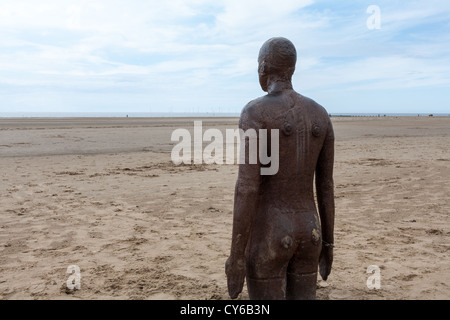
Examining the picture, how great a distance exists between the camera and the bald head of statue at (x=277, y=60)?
2787 mm

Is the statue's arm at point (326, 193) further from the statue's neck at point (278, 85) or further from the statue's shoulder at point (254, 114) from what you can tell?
the statue's shoulder at point (254, 114)

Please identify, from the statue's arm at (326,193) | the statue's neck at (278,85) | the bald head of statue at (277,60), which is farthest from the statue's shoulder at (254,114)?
the statue's arm at (326,193)

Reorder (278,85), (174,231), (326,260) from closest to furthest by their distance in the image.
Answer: (278,85) → (326,260) → (174,231)

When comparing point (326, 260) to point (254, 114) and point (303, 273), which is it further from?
point (254, 114)

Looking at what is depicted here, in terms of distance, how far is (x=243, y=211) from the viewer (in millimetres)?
2594

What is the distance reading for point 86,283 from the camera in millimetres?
4008

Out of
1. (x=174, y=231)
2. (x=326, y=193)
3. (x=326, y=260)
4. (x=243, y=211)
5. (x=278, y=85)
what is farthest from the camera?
(x=174, y=231)

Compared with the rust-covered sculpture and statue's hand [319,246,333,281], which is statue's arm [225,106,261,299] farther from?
statue's hand [319,246,333,281]

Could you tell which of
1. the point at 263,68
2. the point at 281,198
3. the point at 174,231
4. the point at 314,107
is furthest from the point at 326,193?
the point at 174,231

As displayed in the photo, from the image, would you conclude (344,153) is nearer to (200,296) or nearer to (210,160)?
(210,160)

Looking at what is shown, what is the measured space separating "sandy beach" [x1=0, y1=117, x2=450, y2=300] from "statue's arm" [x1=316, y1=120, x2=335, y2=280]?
2.83 ft

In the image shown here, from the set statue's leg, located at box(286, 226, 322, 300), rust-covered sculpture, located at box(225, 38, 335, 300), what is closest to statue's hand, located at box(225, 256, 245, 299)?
rust-covered sculpture, located at box(225, 38, 335, 300)

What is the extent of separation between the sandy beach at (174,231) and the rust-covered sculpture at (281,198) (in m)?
1.17

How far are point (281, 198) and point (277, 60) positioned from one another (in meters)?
1.03
